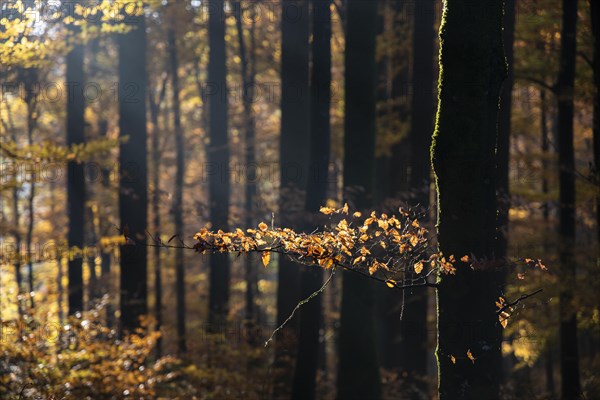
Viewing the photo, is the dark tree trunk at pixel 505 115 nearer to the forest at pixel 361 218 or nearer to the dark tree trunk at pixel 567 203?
the forest at pixel 361 218

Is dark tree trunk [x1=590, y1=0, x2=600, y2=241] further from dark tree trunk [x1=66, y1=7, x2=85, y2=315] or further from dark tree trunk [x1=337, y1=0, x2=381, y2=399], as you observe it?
dark tree trunk [x1=66, y1=7, x2=85, y2=315]

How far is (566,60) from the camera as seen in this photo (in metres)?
11.3

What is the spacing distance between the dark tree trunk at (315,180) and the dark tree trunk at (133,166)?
4.16m

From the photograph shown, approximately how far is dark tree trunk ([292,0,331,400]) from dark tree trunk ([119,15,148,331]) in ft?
13.7

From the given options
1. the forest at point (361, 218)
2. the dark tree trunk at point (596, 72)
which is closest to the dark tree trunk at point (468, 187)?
the forest at point (361, 218)

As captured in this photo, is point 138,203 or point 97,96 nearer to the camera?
point 138,203

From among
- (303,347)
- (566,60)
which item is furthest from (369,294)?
(566,60)

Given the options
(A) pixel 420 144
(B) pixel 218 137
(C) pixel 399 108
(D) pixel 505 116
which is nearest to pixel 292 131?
(C) pixel 399 108

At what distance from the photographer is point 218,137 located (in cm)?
1670

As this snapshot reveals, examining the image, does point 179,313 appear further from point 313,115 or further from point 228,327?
point 313,115

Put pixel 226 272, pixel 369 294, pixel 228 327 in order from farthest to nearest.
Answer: pixel 226 272, pixel 228 327, pixel 369 294

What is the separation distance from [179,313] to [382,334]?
881cm

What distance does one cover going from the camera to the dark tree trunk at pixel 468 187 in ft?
16.3

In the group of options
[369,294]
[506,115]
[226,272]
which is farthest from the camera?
[226,272]
